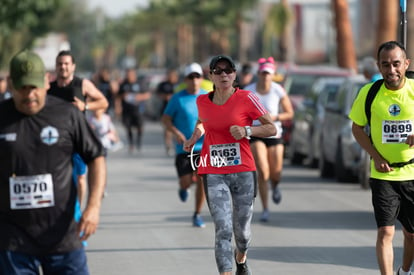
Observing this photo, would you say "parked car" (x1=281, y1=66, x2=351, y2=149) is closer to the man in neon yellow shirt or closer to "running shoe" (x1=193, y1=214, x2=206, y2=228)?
"running shoe" (x1=193, y1=214, x2=206, y2=228)

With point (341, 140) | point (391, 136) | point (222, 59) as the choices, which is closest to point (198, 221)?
point (222, 59)

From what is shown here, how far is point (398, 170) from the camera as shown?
28.1 feet

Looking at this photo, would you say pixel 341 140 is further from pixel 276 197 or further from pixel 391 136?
pixel 391 136

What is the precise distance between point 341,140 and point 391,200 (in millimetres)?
10965

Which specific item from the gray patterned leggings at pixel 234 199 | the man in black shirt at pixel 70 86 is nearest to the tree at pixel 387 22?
the man in black shirt at pixel 70 86

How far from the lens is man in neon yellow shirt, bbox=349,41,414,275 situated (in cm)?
849

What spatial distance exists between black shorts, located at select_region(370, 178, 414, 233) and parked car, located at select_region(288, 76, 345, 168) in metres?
13.0

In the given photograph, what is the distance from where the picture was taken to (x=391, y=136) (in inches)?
339

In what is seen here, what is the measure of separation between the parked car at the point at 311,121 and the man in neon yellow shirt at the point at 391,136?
42.4 feet

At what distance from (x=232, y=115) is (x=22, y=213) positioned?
3411mm

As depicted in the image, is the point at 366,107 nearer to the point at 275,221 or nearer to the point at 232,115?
the point at 232,115

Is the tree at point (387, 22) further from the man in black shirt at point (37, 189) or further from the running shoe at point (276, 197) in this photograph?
the man in black shirt at point (37, 189)

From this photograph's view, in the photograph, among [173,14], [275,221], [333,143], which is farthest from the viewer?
[173,14]

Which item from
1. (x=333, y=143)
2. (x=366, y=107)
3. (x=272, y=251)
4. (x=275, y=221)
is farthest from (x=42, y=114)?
(x=333, y=143)
